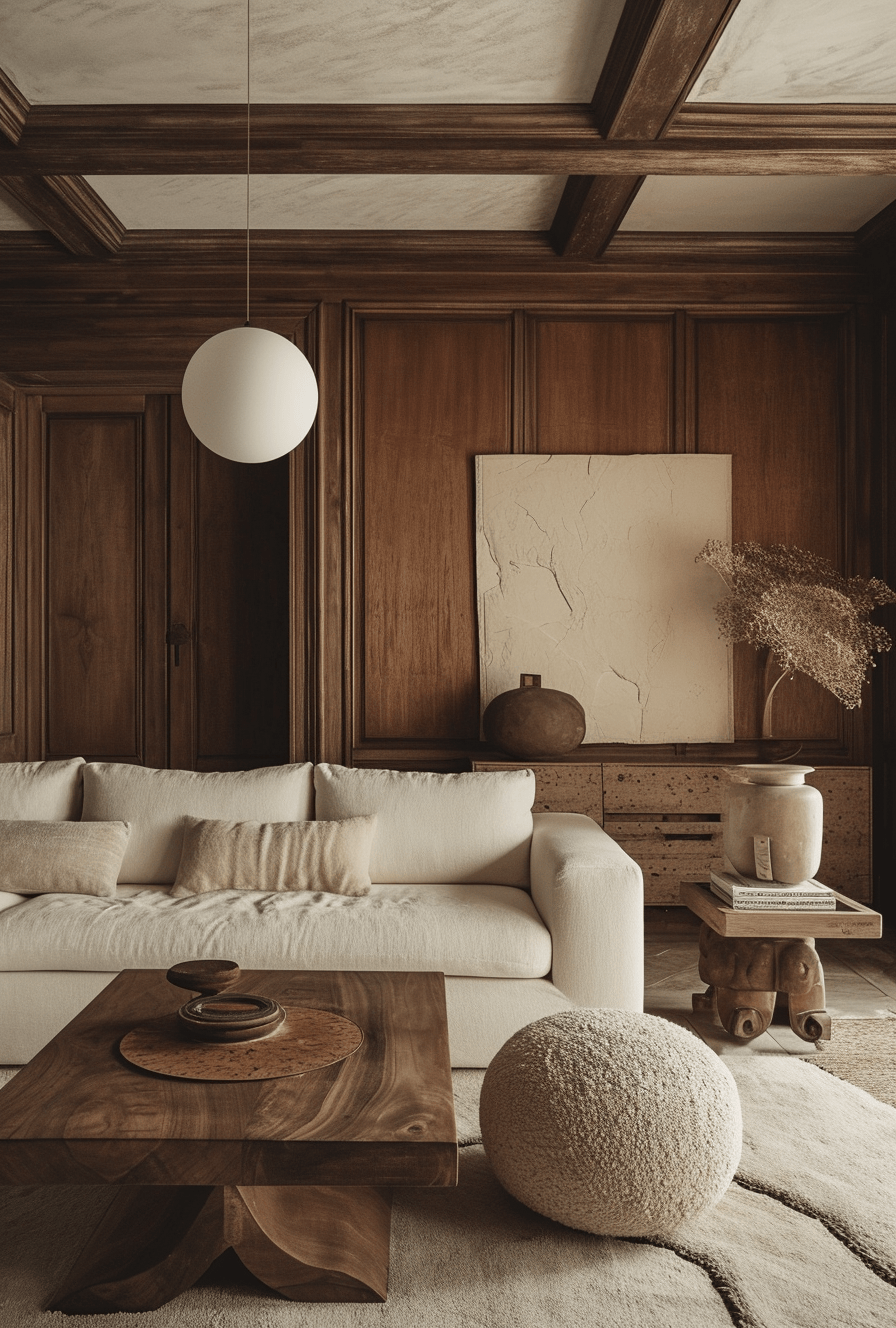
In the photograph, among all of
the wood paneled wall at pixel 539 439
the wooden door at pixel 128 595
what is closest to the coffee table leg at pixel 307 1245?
the wood paneled wall at pixel 539 439

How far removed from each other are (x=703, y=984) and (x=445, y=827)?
112 centimetres

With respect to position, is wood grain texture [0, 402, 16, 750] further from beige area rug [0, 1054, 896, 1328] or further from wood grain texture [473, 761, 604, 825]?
beige area rug [0, 1054, 896, 1328]

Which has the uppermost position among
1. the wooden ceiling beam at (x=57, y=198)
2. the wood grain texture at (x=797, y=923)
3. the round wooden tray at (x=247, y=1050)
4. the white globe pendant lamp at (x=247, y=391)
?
the wooden ceiling beam at (x=57, y=198)

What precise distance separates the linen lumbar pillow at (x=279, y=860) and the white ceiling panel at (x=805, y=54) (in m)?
2.52

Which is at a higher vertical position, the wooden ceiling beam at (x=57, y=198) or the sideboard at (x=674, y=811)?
the wooden ceiling beam at (x=57, y=198)

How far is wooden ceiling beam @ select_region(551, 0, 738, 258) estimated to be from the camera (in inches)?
108

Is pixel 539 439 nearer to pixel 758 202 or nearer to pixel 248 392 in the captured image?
pixel 758 202

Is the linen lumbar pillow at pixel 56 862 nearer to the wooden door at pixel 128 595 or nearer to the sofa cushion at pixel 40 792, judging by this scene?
the sofa cushion at pixel 40 792

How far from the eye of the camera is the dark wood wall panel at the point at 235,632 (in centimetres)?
516

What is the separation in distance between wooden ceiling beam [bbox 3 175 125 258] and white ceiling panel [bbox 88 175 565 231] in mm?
64

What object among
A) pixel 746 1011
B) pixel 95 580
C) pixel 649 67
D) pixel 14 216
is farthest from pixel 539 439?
pixel 746 1011

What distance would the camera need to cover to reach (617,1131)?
1824 millimetres

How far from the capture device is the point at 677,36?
2.84 m

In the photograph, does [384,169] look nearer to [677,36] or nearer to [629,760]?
[677,36]
